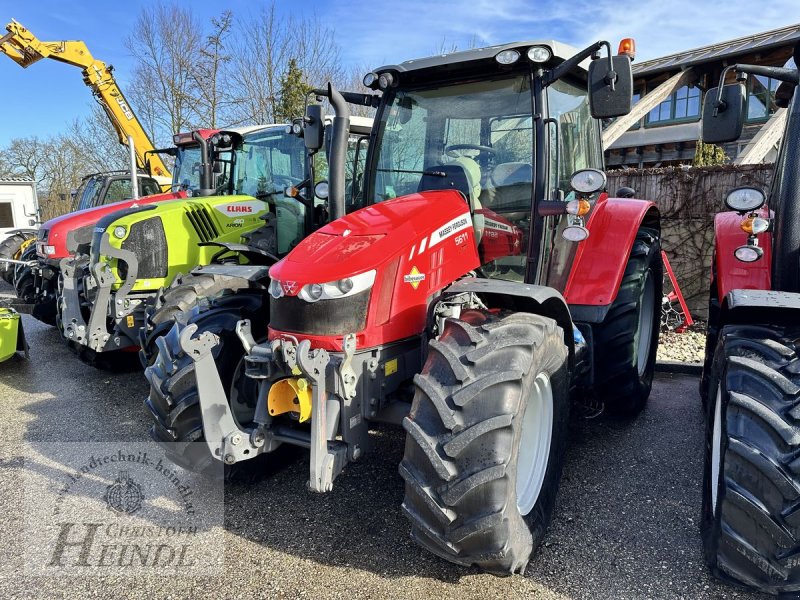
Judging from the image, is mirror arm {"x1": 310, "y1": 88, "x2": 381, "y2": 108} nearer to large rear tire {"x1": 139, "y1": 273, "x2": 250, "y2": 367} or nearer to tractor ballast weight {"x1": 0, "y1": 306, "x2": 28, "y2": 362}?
large rear tire {"x1": 139, "y1": 273, "x2": 250, "y2": 367}

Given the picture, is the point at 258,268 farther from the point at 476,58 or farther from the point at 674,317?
the point at 674,317

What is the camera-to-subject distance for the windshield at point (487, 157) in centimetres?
321

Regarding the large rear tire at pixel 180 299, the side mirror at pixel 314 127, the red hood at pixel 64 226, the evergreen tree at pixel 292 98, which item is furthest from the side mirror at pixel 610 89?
the evergreen tree at pixel 292 98

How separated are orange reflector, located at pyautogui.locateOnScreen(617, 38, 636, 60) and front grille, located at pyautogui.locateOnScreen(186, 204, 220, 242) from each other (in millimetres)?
4074

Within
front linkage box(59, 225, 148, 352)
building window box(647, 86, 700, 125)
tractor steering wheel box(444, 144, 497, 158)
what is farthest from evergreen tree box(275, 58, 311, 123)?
tractor steering wheel box(444, 144, 497, 158)

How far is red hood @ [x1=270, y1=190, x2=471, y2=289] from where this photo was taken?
2.47 m

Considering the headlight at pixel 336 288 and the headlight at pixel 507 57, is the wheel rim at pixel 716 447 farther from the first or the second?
the headlight at pixel 507 57

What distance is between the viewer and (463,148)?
334cm

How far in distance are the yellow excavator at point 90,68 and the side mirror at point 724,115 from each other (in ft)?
32.3

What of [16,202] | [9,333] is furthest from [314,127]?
[16,202]

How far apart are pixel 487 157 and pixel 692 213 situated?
527 cm

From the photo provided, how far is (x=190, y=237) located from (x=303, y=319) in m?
3.55

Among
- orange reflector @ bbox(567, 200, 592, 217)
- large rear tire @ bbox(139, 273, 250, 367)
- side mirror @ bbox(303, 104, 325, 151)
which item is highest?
side mirror @ bbox(303, 104, 325, 151)

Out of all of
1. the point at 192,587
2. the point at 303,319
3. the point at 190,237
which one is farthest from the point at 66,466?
the point at 190,237
